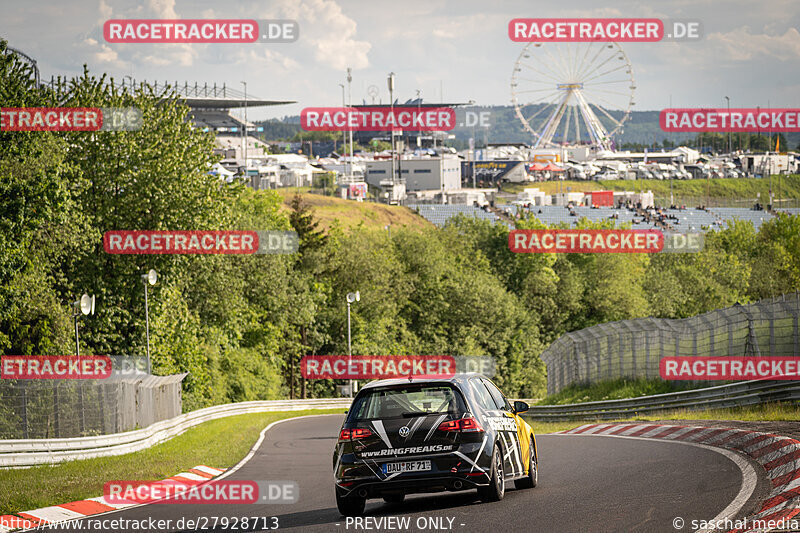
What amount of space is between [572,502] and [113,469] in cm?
1130

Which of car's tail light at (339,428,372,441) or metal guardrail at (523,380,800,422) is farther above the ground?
car's tail light at (339,428,372,441)

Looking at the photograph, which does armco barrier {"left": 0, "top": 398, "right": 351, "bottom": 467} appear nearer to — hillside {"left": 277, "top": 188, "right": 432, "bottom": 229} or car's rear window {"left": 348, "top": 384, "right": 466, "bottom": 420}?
car's rear window {"left": 348, "top": 384, "right": 466, "bottom": 420}

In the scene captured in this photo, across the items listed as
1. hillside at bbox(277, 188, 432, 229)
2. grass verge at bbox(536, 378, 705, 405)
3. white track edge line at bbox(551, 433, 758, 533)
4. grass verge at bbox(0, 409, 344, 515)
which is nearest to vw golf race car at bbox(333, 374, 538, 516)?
white track edge line at bbox(551, 433, 758, 533)

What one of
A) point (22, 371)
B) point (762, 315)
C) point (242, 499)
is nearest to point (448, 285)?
point (22, 371)

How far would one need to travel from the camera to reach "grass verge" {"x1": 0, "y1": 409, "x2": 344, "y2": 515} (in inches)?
582

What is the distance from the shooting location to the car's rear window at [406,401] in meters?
10.6

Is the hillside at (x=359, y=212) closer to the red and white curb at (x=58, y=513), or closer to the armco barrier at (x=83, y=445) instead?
the armco barrier at (x=83, y=445)

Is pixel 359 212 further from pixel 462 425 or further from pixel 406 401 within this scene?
pixel 462 425

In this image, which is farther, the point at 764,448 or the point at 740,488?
the point at 764,448

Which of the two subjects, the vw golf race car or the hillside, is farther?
the hillside

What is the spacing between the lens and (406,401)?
425 inches

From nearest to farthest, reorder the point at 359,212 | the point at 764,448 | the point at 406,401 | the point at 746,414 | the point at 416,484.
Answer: the point at 416,484 → the point at 406,401 → the point at 764,448 → the point at 746,414 → the point at 359,212

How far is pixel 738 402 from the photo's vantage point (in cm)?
2292

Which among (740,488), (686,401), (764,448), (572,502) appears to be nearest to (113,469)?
(572,502)
